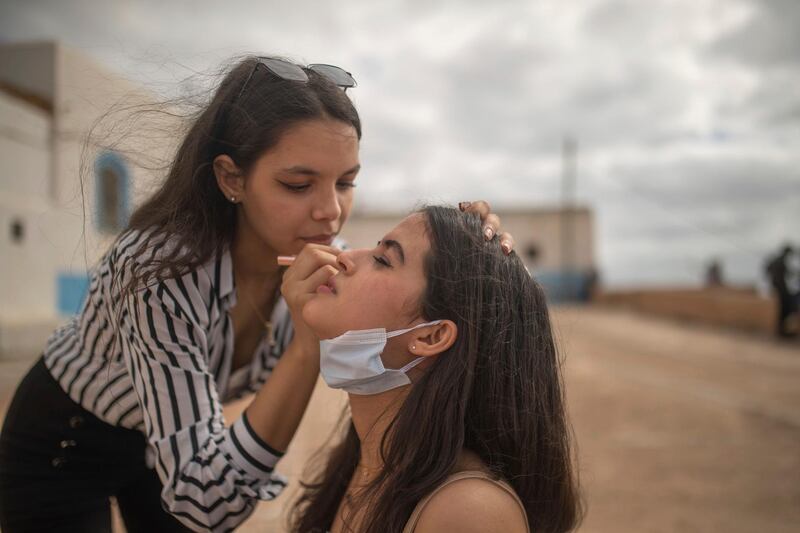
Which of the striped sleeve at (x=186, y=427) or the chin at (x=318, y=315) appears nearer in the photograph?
the striped sleeve at (x=186, y=427)

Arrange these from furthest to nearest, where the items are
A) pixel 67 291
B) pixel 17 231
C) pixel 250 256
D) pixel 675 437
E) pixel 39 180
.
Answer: pixel 67 291, pixel 39 180, pixel 17 231, pixel 675 437, pixel 250 256

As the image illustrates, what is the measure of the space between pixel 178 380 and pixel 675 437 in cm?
724

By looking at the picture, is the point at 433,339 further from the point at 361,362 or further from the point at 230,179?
the point at 230,179

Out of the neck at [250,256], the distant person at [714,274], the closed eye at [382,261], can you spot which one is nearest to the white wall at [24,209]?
the neck at [250,256]

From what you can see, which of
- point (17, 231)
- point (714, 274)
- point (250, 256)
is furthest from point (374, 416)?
point (714, 274)

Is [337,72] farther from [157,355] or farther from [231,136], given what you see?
[157,355]

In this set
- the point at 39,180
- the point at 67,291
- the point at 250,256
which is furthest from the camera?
the point at 67,291

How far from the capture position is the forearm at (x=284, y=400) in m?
1.91

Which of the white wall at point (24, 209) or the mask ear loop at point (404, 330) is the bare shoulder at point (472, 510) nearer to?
the mask ear loop at point (404, 330)

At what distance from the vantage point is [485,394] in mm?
1861

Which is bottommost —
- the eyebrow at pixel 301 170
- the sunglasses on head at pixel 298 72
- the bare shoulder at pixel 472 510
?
the bare shoulder at pixel 472 510

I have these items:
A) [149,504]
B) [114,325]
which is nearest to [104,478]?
[149,504]

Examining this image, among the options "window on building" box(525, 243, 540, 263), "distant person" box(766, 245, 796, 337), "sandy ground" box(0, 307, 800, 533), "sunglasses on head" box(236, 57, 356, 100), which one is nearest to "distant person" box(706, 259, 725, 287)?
"window on building" box(525, 243, 540, 263)

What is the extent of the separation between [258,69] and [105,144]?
1.82 feet
